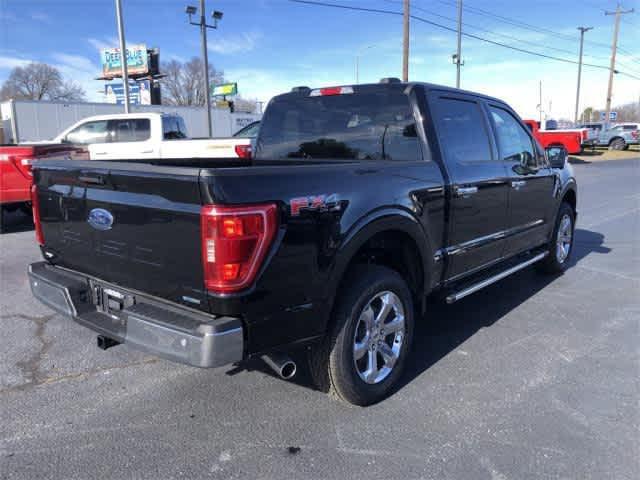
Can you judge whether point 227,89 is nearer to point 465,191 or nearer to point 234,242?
point 465,191

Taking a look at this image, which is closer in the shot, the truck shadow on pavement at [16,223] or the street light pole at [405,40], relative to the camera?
Answer: the truck shadow on pavement at [16,223]

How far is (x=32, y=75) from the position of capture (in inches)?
2726

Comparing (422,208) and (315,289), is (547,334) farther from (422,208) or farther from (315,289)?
(315,289)

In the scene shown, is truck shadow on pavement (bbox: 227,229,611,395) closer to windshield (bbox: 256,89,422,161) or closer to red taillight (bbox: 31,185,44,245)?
windshield (bbox: 256,89,422,161)

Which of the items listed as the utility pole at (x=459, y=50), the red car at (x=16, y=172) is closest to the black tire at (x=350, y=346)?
the red car at (x=16, y=172)

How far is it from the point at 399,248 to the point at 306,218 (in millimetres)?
1135

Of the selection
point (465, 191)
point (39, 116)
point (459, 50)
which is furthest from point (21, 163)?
point (459, 50)

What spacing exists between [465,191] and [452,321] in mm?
1321

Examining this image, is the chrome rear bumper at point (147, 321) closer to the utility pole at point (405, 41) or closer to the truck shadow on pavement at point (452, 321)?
the truck shadow on pavement at point (452, 321)

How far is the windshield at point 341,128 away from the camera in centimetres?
374

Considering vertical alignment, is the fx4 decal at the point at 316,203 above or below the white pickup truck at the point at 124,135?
below

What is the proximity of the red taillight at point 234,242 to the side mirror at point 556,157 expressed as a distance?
4192 millimetres

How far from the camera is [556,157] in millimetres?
5574

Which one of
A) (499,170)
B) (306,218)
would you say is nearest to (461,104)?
(499,170)
